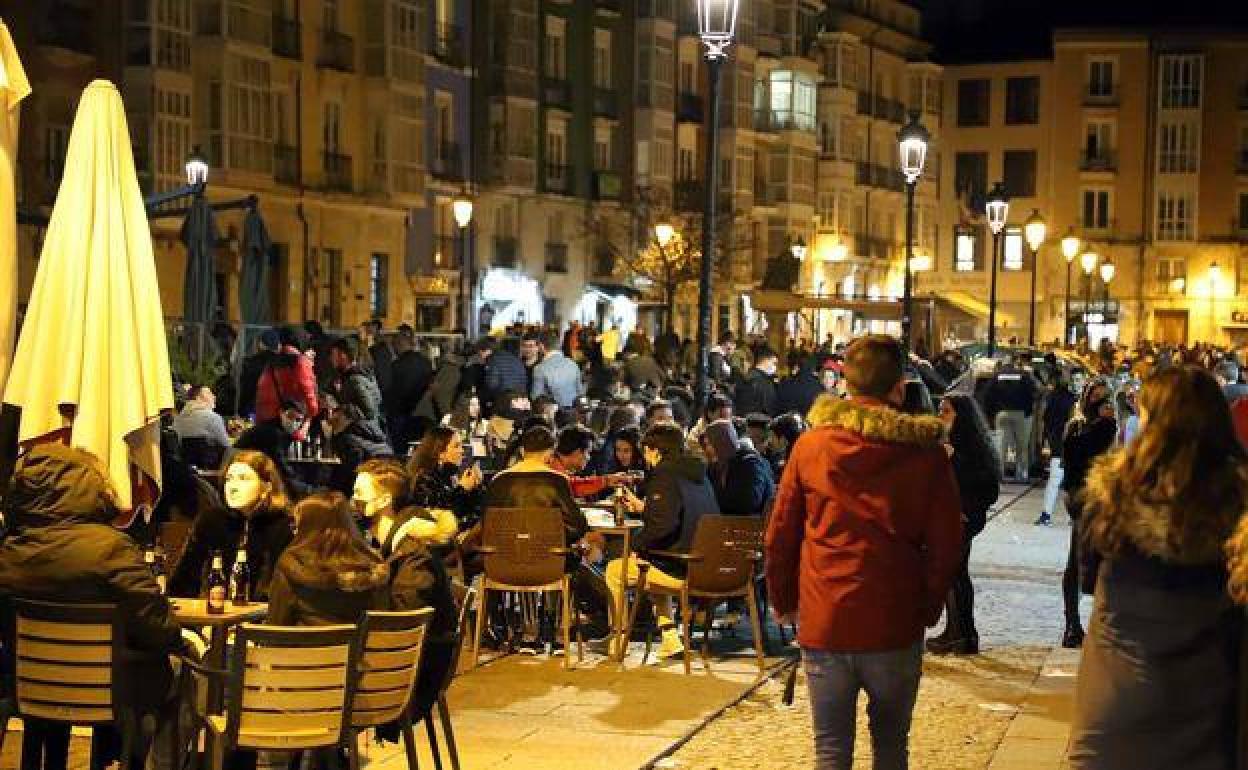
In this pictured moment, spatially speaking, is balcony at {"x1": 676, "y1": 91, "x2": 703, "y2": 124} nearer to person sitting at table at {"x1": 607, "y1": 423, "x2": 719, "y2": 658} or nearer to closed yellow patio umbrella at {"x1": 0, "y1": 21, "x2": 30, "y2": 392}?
person sitting at table at {"x1": 607, "y1": 423, "x2": 719, "y2": 658}

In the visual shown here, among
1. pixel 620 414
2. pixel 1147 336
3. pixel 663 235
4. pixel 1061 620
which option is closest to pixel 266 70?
pixel 663 235

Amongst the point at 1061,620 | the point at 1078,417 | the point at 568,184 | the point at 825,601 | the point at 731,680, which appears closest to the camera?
the point at 825,601

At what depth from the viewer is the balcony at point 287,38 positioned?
43.5 metres

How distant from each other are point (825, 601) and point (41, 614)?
2.89m

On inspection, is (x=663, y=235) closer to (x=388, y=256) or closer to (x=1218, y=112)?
Answer: (x=388, y=256)

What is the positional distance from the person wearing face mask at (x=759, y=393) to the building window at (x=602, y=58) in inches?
1470

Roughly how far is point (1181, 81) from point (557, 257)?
32.8 metres

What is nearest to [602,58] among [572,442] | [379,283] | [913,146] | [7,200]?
[379,283]

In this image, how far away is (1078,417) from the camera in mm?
15641

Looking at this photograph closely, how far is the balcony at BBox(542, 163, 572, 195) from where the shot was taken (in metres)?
56.5

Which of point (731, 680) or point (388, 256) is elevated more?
point (388, 256)

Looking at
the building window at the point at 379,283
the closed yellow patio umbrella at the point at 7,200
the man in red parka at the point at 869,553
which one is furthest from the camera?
the building window at the point at 379,283

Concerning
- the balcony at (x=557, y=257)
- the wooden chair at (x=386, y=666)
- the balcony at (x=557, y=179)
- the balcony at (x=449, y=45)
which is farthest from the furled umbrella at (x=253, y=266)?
the balcony at (x=557, y=179)

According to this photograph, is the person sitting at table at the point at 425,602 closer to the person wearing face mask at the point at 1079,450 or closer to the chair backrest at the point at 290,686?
the chair backrest at the point at 290,686
